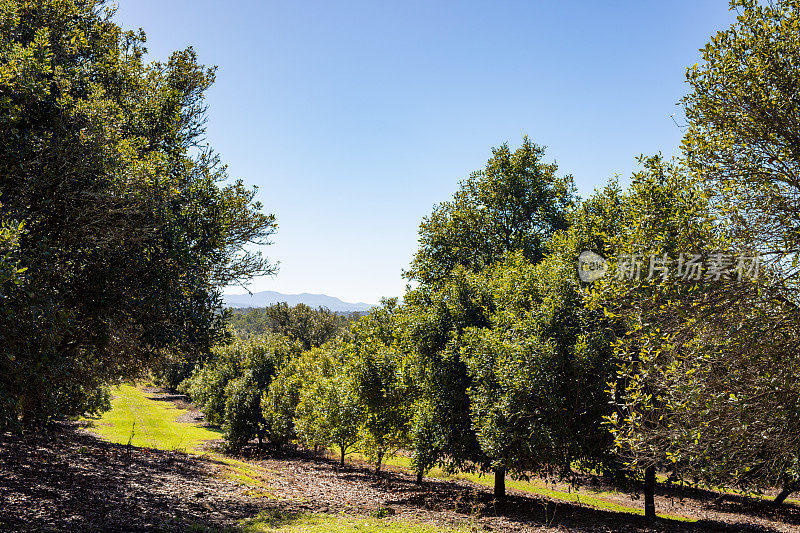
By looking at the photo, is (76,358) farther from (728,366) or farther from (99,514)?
(728,366)

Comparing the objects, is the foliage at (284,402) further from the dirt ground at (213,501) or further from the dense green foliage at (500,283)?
the dense green foliage at (500,283)

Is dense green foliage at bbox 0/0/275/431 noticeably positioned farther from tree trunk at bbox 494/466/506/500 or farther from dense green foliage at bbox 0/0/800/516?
tree trunk at bbox 494/466/506/500

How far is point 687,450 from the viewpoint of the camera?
1049 centimetres

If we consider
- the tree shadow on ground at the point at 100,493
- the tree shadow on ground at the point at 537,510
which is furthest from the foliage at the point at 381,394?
the tree shadow on ground at the point at 100,493

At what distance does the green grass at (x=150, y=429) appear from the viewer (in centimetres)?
4503

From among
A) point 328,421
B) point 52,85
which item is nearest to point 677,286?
point 52,85

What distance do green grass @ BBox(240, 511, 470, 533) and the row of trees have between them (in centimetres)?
424

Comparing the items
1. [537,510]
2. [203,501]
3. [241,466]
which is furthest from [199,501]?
[537,510]

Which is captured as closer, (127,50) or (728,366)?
(728,366)

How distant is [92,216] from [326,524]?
40.9 feet

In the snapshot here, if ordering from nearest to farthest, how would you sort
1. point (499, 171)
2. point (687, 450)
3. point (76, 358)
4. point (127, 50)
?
point (687, 450) < point (76, 358) < point (127, 50) < point (499, 171)

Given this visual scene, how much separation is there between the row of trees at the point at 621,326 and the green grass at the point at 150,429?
20.9m

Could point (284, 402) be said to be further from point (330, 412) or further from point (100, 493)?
point (100, 493)

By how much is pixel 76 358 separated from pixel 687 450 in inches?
797
